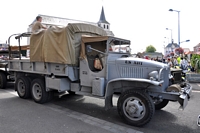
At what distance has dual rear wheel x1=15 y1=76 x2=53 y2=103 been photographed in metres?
6.77

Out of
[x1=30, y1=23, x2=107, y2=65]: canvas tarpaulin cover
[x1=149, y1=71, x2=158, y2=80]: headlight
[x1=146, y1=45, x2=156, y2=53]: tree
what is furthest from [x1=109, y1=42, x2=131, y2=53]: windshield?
[x1=146, y1=45, x2=156, y2=53]: tree

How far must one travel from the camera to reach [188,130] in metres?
4.46

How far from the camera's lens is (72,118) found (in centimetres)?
527

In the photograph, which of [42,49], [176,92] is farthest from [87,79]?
[176,92]

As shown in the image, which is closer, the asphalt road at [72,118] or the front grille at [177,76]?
the asphalt road at [72,118]

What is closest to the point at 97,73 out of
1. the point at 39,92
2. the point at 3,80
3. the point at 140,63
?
the point at 140,63

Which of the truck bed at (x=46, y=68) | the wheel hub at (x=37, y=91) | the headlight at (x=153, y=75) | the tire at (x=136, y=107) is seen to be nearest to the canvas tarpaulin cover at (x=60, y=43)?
the truck bed at (x=46, y=68)

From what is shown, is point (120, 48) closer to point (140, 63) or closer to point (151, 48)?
point (140, 63)

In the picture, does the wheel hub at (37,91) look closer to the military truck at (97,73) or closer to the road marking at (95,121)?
the military truck at (97,73)

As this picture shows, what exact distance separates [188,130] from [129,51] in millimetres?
3114

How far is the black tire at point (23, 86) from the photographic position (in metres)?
7.41

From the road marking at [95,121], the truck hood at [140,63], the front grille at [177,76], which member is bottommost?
the road marking at [95,121]

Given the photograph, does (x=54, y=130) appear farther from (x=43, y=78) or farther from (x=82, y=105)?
(x=43, y=78)

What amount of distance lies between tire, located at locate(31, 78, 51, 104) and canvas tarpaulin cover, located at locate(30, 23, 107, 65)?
2.88 feet
